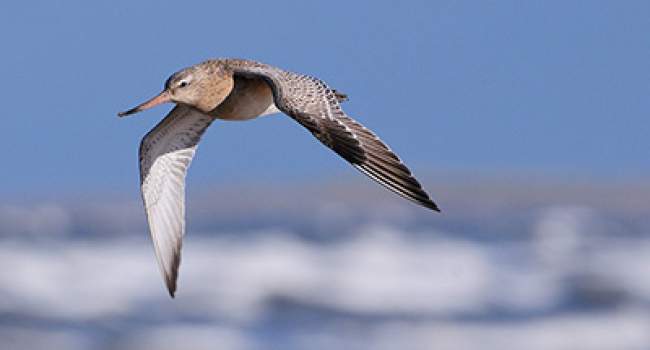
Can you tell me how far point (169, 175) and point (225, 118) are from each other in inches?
43.7

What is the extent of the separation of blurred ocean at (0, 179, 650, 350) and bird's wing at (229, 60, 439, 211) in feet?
44.1

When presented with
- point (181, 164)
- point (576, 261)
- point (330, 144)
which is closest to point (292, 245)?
point (576, 261)

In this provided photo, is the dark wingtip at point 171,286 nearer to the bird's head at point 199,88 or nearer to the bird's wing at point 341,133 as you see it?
the bird's head at point 199,88

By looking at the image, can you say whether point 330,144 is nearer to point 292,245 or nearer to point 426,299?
point 426,299

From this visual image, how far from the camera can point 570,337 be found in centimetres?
2636

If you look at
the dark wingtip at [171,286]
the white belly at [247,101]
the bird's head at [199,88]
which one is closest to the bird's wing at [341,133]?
the white belly at [247,101]

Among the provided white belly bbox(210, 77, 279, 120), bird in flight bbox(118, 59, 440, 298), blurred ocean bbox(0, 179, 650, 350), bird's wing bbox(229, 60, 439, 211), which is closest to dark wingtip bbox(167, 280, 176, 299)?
bird in flight bbox(118, 59, 440, 298)

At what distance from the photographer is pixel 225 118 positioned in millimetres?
13109

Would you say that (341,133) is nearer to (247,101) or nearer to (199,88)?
(247,101)

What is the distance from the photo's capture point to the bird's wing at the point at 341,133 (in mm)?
11094

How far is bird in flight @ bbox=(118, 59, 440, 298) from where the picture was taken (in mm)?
11227

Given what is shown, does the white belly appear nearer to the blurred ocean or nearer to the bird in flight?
the bird in flight

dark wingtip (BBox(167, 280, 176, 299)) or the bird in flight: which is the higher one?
the bird in flight

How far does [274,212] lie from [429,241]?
4104mm
